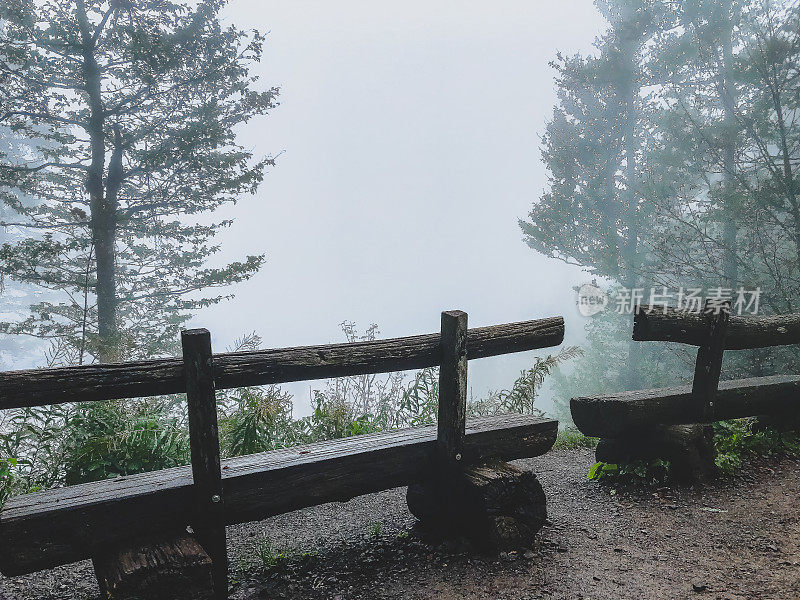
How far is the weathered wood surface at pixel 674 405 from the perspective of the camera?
16.5 feet

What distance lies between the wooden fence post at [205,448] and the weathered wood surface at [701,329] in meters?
3.82

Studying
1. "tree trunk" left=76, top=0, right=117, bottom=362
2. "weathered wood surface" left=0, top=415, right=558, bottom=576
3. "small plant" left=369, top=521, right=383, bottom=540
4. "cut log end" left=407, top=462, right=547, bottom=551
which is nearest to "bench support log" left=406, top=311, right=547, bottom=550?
"cut log end" left=407, top=462, right=547, bottom=551

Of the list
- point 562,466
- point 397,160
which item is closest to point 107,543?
point 562,466

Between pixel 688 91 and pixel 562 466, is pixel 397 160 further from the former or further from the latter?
pixel 562 466

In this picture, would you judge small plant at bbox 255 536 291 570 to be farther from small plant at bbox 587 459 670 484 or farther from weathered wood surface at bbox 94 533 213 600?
small plant at bbox 587 459 670 484

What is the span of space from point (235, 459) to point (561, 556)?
8.71 ft

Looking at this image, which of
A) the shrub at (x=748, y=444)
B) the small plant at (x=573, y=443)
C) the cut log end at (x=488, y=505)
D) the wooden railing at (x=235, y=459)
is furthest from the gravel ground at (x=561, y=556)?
the small plant at (x=573, y=443)

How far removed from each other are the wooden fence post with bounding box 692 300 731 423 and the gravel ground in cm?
87

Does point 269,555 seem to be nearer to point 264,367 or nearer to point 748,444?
point 264,367

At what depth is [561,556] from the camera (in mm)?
3914

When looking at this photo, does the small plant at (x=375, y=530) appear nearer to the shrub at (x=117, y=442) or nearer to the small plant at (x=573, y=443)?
the shrub at (x=117, y=442)

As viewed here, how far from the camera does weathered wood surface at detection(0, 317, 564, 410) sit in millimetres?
2748

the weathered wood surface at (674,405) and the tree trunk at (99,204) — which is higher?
the tree trunk at (99,204)

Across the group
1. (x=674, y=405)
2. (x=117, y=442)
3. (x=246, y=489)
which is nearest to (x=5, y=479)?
(x=117, y=442)
